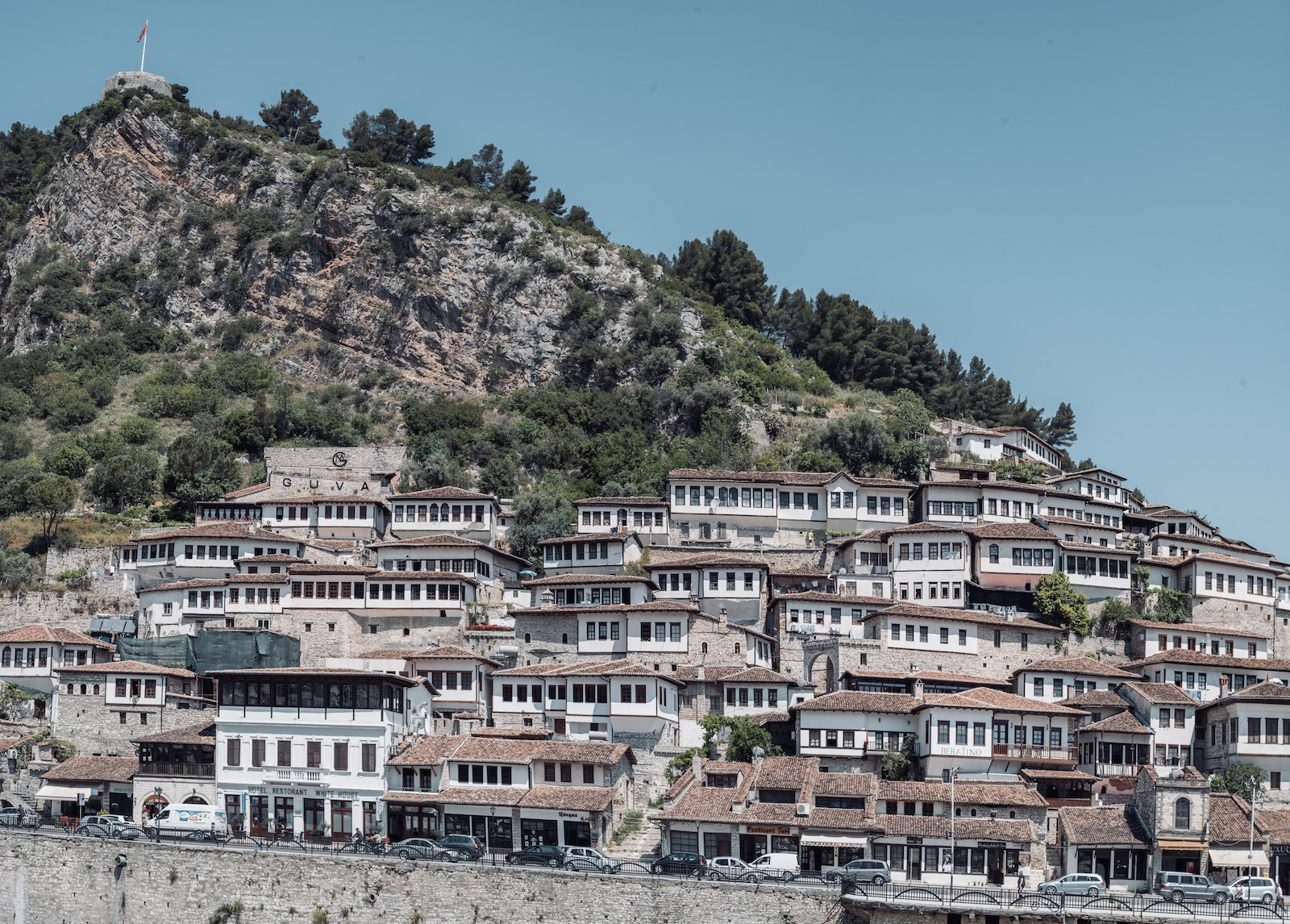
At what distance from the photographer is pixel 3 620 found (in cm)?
7550

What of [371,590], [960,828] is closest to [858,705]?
[960,828]

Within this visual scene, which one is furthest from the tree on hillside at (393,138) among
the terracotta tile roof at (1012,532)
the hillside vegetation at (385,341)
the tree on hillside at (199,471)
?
the terracotta tile roof at (1012,532)

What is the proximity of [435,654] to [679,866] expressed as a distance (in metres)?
19.0

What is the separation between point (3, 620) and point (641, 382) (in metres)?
46.6

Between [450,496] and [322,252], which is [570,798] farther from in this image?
[322,252]

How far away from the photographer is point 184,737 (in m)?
59.5

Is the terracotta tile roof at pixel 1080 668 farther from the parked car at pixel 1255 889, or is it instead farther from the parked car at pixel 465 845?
the parked car at pixel 465 845

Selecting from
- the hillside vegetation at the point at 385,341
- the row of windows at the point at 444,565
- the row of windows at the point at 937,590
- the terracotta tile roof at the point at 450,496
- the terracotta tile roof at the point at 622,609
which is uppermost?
the hillside vegetation at the point at 385,341

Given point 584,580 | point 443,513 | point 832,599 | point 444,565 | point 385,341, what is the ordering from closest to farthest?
1. point 832,599
2. point 584,580
3. point 444,565
4. point 443,513
5. point 385,341

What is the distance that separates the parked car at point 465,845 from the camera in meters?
50.8

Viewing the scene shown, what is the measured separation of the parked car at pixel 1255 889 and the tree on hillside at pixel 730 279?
78.3m

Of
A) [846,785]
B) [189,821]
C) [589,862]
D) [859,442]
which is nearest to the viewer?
[589,862]

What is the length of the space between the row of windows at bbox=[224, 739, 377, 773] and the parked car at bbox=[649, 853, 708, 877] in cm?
1309

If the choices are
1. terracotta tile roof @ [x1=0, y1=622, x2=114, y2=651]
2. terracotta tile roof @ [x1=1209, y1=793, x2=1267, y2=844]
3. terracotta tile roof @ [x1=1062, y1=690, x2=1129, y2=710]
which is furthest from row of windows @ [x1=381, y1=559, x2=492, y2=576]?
terracotta tile roof @ [x1=1209, y1=793, x2=1267, y2=844]
